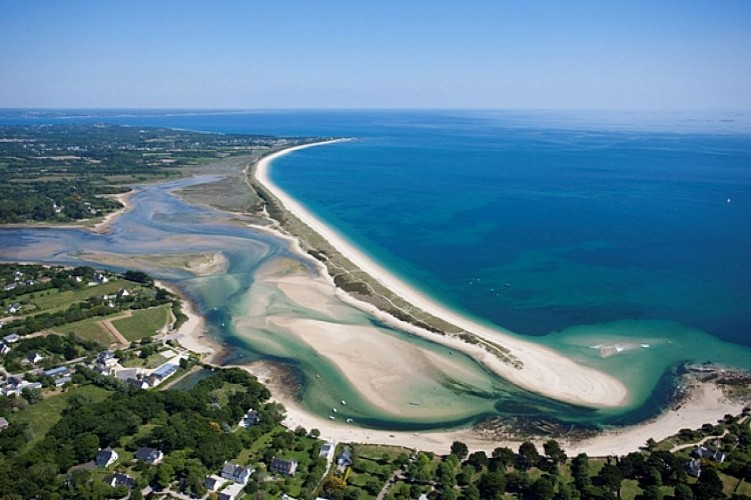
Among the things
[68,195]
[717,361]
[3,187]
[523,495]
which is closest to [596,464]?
[523,495]

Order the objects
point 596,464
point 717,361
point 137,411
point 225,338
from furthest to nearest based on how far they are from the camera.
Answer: point 225,338
point 717,361
point 137,411
point 596,464

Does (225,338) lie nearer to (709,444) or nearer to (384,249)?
(384,249)

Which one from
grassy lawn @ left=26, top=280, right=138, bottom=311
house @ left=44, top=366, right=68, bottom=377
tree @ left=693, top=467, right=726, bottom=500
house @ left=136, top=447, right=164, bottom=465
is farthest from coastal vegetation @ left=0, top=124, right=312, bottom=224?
tree @ left=693, top=467, right=726, bottom=500

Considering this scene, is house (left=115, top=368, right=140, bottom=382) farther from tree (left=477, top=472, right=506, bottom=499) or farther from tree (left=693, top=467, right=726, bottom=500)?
tree (left=693, top=467, right=726, bottom=500)

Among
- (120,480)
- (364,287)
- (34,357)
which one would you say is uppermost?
(364,287)

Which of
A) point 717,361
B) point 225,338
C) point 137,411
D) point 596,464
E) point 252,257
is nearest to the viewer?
point 596,464

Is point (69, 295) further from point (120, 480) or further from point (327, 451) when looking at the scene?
point (327, 451)

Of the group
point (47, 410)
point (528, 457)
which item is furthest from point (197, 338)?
point (528, 457)

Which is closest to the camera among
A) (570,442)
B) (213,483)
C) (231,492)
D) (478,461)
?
(231,492)
